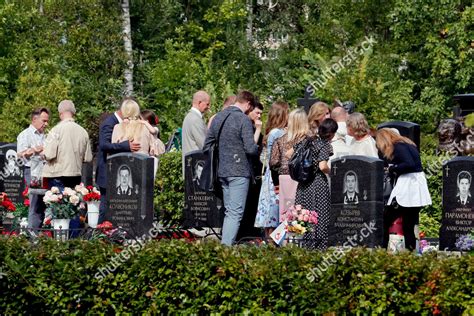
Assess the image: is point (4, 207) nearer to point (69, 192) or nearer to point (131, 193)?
point (69, 192)

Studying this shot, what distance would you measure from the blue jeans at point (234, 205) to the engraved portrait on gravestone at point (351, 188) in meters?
1.24

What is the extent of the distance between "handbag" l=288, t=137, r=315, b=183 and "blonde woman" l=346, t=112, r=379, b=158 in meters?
0.78

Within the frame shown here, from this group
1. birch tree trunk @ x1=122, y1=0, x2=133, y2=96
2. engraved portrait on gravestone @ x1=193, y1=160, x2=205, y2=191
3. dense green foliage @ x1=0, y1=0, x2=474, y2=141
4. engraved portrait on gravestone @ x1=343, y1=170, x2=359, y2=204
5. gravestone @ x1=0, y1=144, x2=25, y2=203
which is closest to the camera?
engraved portrait on gravestone @ x1=343, y1=170, x2=359, y2=204

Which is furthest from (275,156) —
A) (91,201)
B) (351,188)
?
(91,201)

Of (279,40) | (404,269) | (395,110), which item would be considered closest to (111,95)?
(395,110)

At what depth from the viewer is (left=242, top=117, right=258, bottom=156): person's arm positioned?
49.9ft

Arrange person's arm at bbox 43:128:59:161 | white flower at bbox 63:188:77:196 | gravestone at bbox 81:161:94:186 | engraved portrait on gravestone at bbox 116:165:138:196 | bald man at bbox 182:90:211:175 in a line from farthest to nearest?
1. gravestone at bbox 81:161:94:186
2. bald man at bbox 182:90:211:175
3. person's arm at bbox 43:128:59:161
4. white flower at bbox 63:188:77:196
5. engraved portrait on gravestone at bbox 116:165:138:196

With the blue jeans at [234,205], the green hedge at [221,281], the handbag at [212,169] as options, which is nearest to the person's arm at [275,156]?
the blue jeans at [234,205]

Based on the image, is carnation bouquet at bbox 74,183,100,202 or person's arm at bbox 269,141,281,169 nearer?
person's arm at bbox 269,141,281,169

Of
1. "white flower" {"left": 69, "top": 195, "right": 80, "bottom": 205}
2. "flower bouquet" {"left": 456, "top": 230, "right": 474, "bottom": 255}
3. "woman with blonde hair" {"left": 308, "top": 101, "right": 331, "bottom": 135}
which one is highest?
"woman with blonde hair" {"left": 308, "top": 101, "right": 331, "bottom": 135}

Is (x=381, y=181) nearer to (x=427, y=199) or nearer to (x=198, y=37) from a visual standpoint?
(x=427, y=199)

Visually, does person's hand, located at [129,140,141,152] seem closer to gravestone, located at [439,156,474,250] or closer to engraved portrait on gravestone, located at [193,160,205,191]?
engraved portrait on gravestone, located at [193,160,205,191]

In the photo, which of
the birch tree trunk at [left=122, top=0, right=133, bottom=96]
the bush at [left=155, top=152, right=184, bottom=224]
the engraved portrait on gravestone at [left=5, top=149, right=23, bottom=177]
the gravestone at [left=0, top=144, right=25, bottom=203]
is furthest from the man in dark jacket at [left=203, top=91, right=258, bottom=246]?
the birch tree trunk at [left=122, top=0, right=133, bottom=96]

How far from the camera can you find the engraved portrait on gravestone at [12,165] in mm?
21188
